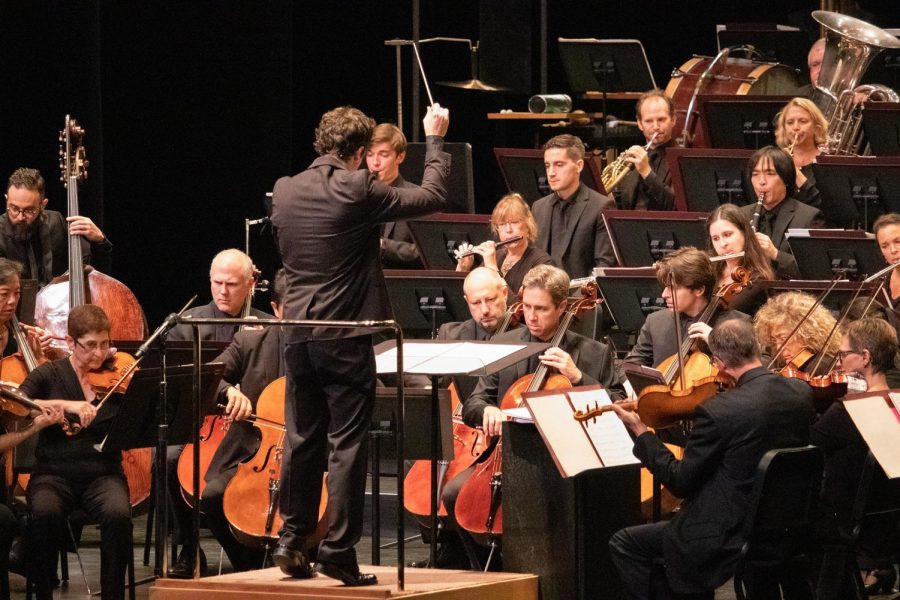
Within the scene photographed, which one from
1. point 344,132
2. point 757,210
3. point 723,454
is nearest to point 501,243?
point 757,210

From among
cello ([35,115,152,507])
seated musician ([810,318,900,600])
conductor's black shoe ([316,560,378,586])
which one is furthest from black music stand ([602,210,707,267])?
conductor's black shoe ([316,560,378,586])

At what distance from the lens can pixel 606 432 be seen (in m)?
5.31

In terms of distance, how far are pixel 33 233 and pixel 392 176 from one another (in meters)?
1.66

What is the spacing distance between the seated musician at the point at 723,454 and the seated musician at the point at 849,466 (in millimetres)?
440

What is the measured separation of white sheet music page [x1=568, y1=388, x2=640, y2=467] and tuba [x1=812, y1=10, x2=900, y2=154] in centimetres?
340

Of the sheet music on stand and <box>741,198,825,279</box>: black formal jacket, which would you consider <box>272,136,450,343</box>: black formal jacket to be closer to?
the sheet music on stand

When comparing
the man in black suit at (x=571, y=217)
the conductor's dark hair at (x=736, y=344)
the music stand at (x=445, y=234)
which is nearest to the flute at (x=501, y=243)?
the music stand at (x=445, y=234)

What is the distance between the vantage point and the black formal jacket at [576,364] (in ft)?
20.2

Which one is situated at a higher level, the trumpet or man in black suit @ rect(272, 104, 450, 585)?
the trumpet

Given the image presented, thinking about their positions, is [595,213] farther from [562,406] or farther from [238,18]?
[238,18]

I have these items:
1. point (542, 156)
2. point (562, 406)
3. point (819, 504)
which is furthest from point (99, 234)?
point (819, 504)

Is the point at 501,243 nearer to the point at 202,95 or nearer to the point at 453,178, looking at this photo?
the point at 453,178

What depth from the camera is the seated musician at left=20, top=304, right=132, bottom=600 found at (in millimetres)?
5961

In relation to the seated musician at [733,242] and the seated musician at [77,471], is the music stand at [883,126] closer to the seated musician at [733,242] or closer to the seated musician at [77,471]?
the seated musician at [733,242]
